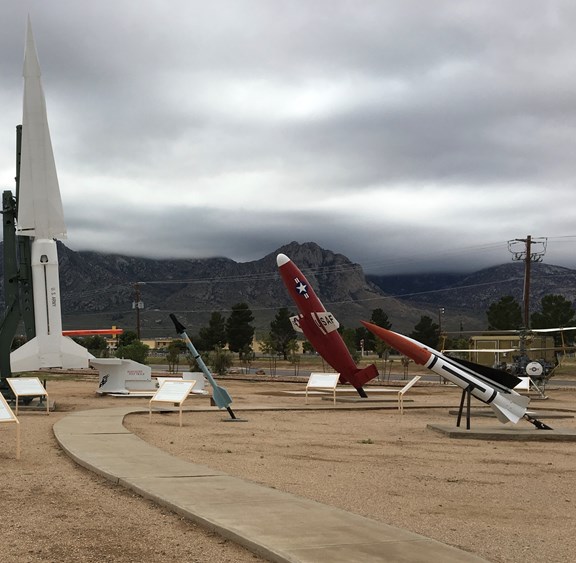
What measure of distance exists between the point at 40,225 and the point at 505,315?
61374 mm

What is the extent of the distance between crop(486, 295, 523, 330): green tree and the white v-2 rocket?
59110 millimetres

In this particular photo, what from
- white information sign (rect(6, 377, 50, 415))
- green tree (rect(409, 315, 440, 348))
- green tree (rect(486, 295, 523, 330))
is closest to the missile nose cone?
white information sign (rect(6, 377, 50, 415))

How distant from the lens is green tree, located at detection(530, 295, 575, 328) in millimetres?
69938

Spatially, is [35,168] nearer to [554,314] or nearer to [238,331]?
[554,314]

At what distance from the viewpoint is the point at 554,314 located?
71.2 meters

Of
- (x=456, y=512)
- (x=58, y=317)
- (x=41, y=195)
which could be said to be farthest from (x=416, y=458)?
(x=41, y=195)

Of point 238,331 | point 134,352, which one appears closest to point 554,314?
point 238,331

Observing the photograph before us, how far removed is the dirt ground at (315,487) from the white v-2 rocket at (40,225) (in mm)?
3391

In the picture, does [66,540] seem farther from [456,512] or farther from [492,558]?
[456,512]

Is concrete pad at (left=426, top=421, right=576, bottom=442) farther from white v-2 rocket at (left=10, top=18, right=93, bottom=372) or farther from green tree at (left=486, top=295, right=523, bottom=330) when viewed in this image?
green tree at (left=486, top=295, right=523, bottom=330)

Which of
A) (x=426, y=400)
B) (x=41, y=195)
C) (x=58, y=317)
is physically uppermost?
(x=41, y=195)

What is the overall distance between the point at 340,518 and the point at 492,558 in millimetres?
1459

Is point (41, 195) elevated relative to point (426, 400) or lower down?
elevated

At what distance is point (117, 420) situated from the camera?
15867mm
